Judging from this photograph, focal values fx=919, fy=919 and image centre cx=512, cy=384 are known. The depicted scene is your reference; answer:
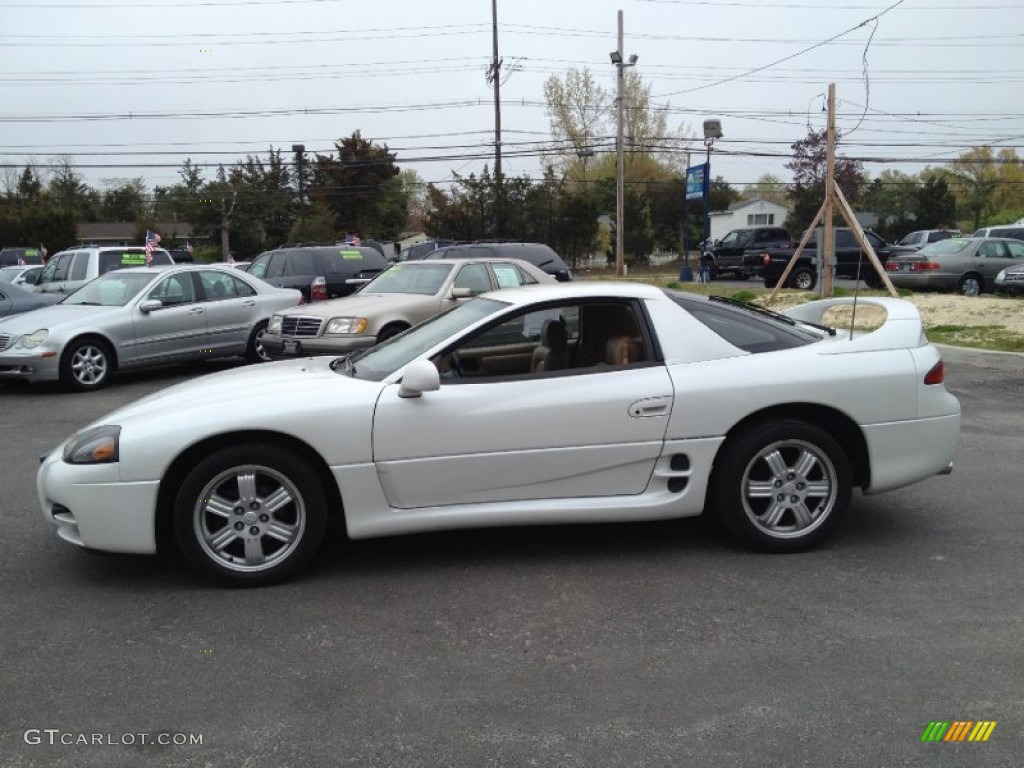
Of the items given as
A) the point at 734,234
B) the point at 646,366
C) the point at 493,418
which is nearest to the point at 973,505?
the point at 646,366

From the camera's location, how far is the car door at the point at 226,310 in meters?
12.5

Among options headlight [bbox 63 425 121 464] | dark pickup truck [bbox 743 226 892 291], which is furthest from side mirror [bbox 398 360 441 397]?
dark pickup truck [bbox 743 226 892 291]

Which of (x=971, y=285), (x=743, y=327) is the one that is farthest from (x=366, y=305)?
(x=971, y=285)

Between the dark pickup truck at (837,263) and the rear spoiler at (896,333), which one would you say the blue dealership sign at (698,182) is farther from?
the rear spoiler at (896,333)

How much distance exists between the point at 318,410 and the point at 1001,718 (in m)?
3.07

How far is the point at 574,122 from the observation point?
56.8 m

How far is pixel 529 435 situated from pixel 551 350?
2.26 feet

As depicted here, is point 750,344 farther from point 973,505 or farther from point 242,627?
→ point 242,627

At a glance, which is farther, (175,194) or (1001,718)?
(175,194)

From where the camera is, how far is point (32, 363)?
1095cm

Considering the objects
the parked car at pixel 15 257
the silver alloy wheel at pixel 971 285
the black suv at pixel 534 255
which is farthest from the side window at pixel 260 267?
the parked car at pixel 15 257

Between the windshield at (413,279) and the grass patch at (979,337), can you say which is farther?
the grass patch at (979,337)

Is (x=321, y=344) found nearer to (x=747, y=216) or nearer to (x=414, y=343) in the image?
(x=414, y=343)

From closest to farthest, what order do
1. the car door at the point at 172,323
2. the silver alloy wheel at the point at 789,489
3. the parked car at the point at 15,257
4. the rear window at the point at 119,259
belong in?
the silver alloy wheel at the point at 789,489, the car door at the point at 172,323, the rear window at the point at 119,259, the parked car at the point at 15,257
